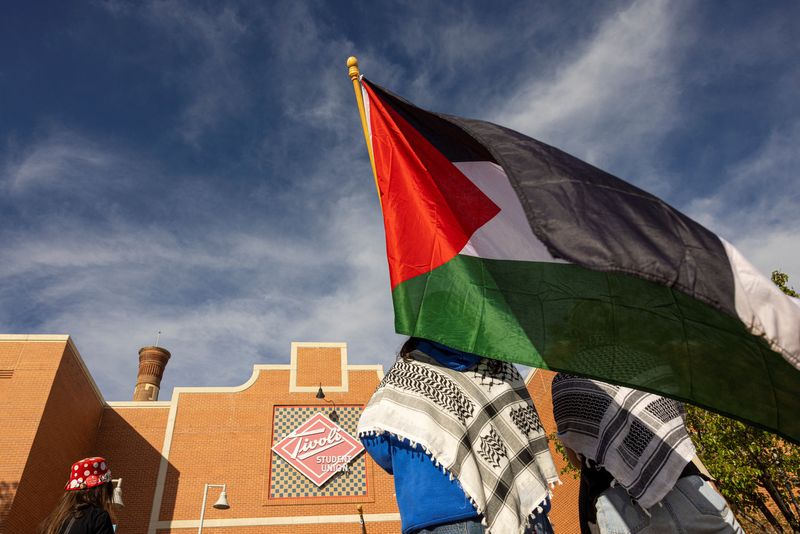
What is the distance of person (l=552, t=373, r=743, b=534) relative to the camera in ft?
7.04

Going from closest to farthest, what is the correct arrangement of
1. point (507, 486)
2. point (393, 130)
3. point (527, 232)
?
point (507, 486) → point (527, 232) → point (393, 130)

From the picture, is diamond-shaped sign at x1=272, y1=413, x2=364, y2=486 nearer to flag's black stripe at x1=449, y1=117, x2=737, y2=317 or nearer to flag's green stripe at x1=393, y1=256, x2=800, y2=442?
flag's green stripe at x1=393, y1=256, x2=800, y2=442

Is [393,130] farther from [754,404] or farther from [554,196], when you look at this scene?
[754,404]

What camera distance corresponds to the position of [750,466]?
299 inches

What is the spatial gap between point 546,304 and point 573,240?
2.16ft

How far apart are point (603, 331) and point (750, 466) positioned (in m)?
7.40

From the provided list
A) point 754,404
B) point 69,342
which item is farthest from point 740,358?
point 69,342

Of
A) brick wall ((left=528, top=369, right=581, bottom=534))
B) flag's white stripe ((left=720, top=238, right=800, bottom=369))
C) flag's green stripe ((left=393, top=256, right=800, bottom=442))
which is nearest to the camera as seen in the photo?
flag's white stripe ((left=720, top=238, right=800, bottom=369))

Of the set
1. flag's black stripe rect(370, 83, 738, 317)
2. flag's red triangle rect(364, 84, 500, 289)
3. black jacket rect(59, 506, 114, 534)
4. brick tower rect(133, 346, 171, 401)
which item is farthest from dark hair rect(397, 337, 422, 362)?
brick tower rect(133, 346, 171, 401)

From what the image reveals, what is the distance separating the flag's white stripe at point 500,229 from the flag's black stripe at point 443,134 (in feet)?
0.15

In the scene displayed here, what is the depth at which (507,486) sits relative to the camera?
1860 mm

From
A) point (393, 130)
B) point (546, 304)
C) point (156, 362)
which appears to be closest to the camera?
point (546, 304)

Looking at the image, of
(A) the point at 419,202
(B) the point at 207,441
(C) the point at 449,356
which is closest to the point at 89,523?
(C) the point at 449,356

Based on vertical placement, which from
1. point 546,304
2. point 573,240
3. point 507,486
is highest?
point 546,304
